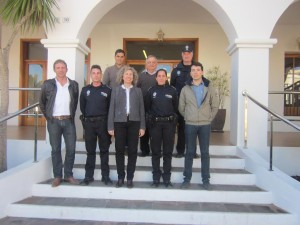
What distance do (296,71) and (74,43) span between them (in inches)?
289

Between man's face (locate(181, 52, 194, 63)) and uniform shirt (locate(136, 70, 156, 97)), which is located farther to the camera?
uniform shirt (locate(136, 70, 156, 97))

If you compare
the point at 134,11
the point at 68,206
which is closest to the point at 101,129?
the point at 68,206

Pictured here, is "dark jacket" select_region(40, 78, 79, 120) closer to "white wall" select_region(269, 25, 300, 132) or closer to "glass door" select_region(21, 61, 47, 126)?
"glass door" select_region(21, 61, 47, 126)

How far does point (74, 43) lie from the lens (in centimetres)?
591

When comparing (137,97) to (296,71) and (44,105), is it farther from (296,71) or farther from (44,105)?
(296,71)

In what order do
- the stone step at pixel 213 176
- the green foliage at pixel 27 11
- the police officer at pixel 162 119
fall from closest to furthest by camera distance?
the police officer at pixel 162 119
the stone step at pixel 213 176
the green foliage at pixel 27 11

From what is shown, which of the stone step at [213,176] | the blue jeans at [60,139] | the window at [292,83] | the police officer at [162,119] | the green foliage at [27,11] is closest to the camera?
the police officer at [162,119]

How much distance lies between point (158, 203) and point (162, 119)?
115cm

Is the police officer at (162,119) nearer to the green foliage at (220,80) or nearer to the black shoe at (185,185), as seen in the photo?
the black shoe at (185,185)

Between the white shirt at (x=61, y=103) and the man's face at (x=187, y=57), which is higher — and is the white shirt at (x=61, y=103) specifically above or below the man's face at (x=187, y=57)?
below

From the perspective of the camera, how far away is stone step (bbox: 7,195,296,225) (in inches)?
161

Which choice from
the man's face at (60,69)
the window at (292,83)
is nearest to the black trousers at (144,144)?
the man's face at (60,69)

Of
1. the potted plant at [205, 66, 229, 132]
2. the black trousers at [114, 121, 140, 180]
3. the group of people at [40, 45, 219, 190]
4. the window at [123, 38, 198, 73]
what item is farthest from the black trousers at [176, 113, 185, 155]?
the window at [123, 38, 198, 73]

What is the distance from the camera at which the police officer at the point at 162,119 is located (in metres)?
4.55
